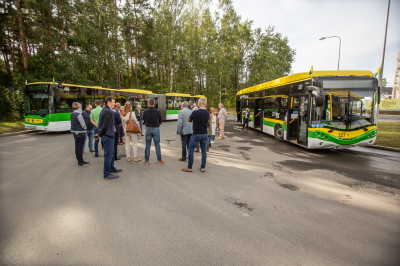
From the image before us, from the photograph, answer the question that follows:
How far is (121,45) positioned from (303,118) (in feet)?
96.8

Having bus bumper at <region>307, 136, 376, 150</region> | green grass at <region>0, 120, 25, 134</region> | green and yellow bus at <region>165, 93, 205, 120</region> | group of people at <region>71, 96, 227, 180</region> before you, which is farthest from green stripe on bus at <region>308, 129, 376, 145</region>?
green and yellow bus at <region>165, 93, 205, 120</region>

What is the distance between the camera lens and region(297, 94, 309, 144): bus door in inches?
345

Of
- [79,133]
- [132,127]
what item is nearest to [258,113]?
[132,127]

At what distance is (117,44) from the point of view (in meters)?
29.7

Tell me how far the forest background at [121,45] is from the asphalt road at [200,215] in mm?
18142

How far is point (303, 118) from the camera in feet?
29.9

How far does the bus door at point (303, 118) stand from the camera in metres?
8.76

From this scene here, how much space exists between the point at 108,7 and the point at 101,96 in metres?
18.8

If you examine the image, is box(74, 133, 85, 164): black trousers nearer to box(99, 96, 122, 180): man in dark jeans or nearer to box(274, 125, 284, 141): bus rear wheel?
box(99, 96, 122, 180): man in dark jeans

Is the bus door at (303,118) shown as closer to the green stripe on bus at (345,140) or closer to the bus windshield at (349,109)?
the green stripe on bus at (345,140)

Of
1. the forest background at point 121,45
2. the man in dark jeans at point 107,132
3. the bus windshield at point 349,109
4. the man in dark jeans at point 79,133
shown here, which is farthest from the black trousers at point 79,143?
the forest background at point 121,45

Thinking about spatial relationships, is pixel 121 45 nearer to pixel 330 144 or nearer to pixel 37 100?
pixel 37 100

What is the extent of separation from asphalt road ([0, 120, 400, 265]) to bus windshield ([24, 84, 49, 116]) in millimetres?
7943

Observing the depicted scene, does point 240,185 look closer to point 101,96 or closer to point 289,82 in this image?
point 289,82
